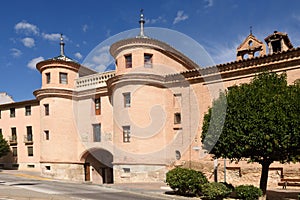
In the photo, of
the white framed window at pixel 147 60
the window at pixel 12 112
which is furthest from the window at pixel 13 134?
the white framed window at pixel 147 60

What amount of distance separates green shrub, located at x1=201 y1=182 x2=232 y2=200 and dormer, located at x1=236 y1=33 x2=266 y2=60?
15637 millimetres

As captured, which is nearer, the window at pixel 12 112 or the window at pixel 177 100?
the window at pixel 177 100

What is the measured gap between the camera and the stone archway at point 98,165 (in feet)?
105

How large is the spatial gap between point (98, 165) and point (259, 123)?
22270 millimetres

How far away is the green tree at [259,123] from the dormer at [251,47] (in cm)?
1256

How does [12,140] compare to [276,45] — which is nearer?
[276,45]

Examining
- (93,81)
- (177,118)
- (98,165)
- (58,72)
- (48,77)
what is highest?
(58,72)

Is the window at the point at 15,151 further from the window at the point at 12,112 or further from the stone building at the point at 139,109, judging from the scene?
the stone building at the point at 139,109

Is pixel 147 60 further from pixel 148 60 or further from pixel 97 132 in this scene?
pixel 97 132

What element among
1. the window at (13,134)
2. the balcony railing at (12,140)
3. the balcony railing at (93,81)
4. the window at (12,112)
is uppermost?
the balcony railing at (93,81)

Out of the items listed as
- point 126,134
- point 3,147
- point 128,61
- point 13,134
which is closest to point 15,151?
point 13,134

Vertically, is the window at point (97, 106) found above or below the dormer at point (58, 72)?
below

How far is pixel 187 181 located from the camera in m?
17.4

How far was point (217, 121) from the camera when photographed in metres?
15.9
